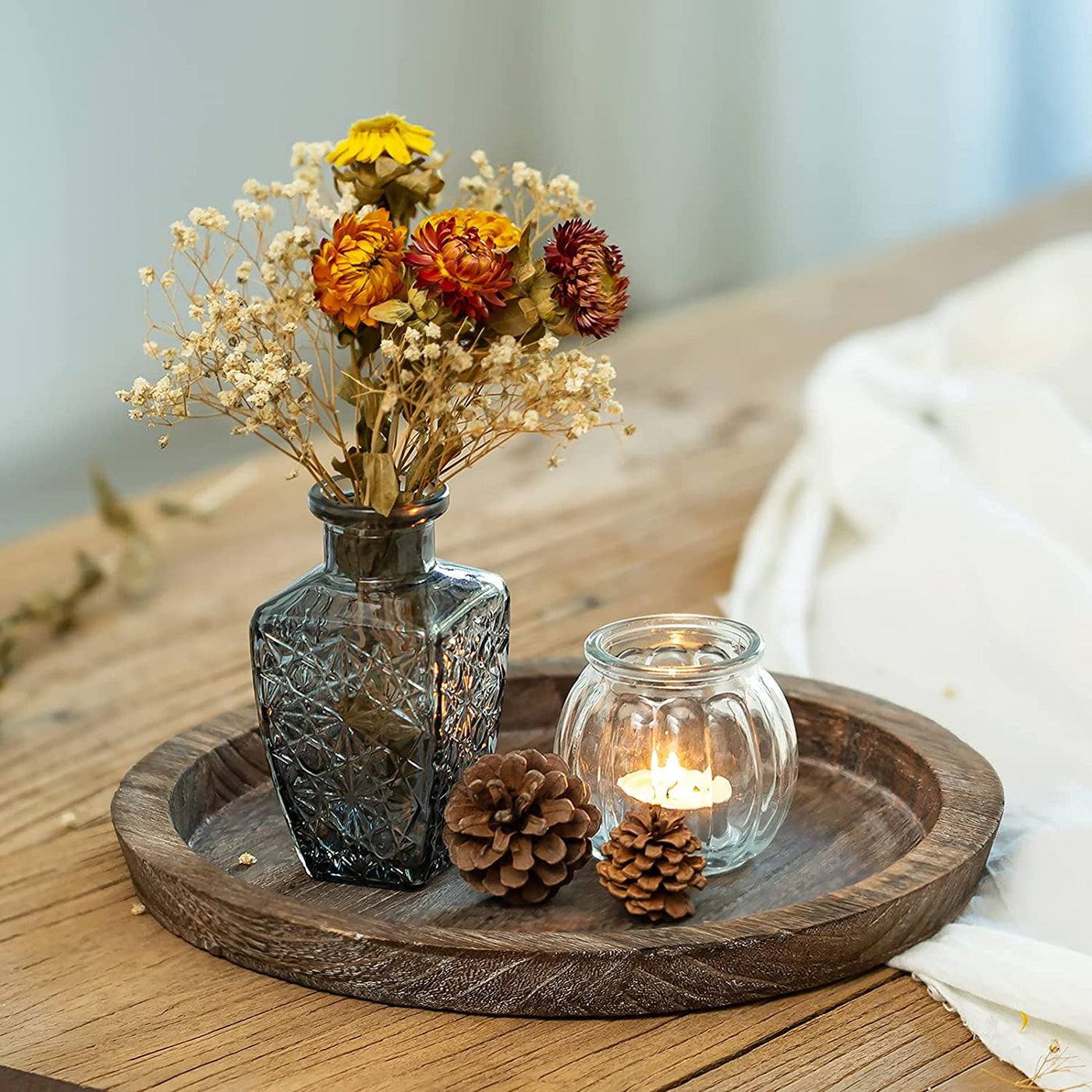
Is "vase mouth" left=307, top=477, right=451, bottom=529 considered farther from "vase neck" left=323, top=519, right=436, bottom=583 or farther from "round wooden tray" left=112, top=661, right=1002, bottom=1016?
"round wooden tray" left=112, top=661, right=1002, bottom=1016

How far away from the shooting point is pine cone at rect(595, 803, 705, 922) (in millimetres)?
664

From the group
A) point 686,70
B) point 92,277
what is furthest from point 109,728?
point 686,70

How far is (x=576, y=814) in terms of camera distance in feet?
2.22

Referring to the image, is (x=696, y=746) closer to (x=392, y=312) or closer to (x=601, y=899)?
(x=601, y=899)

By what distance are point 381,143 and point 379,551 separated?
0.19 meters

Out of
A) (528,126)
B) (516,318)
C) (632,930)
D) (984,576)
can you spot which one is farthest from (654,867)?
(528,126)

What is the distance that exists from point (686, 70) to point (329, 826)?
2747 mm

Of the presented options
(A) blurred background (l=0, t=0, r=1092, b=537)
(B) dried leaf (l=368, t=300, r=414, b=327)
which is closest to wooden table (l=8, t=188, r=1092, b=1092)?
(B) dried leaf (l=368, t=300, r=414, b=327)

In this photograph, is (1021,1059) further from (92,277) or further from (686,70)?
(686,70)

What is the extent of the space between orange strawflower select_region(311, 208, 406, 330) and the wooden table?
0.31 meters

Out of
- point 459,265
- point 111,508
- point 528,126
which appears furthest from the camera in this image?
point 528,126

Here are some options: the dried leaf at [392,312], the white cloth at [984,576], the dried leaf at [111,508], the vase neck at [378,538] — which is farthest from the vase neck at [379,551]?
the dried leaf at [111,508]

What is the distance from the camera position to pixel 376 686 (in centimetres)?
69

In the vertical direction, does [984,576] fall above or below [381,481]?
below
